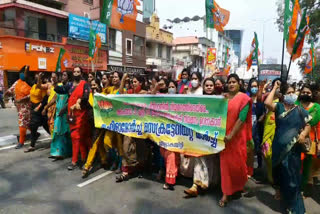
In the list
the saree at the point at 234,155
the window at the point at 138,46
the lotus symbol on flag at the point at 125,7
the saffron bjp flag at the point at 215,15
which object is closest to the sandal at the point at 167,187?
the saree at the point at 234,155

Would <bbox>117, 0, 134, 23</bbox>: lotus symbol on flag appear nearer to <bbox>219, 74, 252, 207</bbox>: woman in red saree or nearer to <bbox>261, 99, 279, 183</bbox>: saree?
<bbox>219, 74, 252, 207</bbox>: woman in red saree

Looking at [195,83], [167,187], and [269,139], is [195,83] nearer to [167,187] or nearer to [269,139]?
[269,139]

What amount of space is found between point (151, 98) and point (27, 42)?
15.1 metres

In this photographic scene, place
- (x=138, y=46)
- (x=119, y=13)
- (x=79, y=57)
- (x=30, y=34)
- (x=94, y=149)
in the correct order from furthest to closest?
(x=138, y=46) < (x=79, y=57) < (x=30, y=34) < (x=119, y=13) < (x=94, y=149)

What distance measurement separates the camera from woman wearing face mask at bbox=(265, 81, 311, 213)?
9.30ft

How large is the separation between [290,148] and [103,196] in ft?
7.92

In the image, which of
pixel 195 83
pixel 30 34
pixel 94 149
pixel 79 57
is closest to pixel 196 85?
pixel 195 83

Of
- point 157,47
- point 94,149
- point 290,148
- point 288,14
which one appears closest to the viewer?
point 290,148

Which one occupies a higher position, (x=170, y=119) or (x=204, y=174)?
(x=170, y=119)

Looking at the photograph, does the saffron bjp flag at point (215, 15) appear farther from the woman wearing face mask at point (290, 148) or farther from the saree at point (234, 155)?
the woman wearing face mask at point (290, 148)

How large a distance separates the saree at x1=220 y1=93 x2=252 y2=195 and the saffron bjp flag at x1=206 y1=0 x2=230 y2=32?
6992 mm

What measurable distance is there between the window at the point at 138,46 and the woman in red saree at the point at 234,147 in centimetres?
2295

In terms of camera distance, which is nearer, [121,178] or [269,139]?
[269,139]

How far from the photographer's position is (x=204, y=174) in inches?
133
